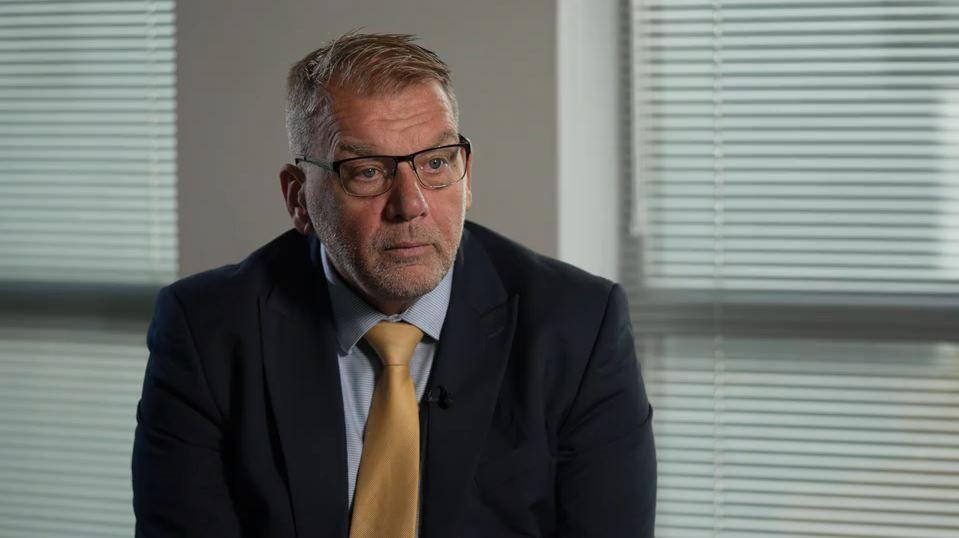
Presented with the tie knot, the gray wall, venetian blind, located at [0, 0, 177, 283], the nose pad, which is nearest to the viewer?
the nose pad

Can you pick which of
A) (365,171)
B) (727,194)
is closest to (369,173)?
(365,171)

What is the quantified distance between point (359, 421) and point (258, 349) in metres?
0.21

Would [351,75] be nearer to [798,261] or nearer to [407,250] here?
[407,250]

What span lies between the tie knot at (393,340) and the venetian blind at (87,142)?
56.5 inches

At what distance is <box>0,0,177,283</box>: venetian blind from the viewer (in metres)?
2.99

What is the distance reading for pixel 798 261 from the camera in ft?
8.52

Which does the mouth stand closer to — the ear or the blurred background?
the ear

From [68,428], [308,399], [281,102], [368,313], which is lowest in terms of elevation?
[68,428]

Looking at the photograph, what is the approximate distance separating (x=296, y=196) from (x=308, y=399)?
0.35 m

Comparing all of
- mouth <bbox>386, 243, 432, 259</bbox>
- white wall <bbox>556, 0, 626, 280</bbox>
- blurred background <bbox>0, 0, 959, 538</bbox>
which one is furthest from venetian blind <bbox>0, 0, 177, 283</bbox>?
mouth <bbox>386, 243, 432, 259</bbox>

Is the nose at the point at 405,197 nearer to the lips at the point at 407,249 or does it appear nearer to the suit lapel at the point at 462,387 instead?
the lips at the point at 407,249

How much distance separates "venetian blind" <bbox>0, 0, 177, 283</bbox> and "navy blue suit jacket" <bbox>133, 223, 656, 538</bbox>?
1222mm

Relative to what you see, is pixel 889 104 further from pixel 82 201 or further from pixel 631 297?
pixel 82 201

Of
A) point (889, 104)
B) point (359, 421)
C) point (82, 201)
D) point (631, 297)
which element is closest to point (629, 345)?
point (359, 421)
